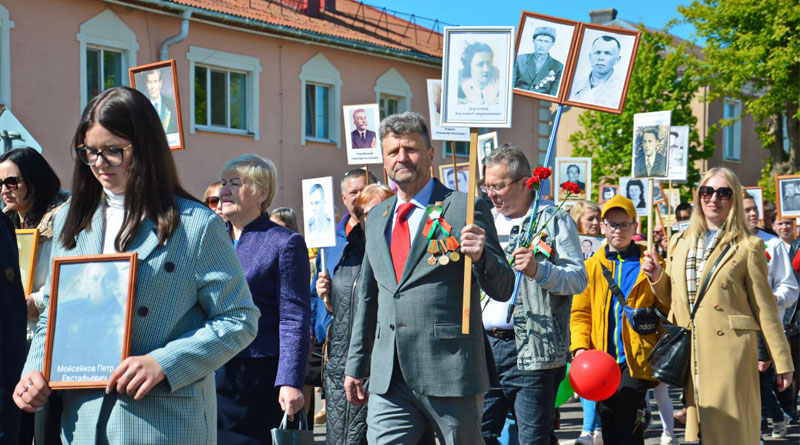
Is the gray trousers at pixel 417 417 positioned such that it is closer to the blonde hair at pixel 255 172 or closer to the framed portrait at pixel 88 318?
the blonde hair at pixel 255 172

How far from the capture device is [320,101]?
2609 cm

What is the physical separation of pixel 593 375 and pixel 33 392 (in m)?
3.84

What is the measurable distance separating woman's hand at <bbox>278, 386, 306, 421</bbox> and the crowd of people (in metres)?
0.01

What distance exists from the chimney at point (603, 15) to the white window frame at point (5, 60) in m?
35.7

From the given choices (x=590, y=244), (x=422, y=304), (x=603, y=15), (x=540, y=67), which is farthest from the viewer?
(x=603, y=15)

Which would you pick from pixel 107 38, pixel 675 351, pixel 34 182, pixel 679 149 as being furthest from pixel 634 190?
pixel 107 38

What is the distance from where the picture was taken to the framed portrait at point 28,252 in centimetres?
489

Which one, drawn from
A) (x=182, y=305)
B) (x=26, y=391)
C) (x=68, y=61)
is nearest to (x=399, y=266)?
(x=182, y=305)

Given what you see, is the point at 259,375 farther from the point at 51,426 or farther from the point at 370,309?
the point at 51,426

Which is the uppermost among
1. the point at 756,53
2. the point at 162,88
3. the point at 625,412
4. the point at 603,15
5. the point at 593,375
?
the point at 603,15

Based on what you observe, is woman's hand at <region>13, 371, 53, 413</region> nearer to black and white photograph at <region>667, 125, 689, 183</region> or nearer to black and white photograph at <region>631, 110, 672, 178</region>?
black and white photograph at <region>631, 110, 672, 178</region>

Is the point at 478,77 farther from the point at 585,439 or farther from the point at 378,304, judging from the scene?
the point at 585,439

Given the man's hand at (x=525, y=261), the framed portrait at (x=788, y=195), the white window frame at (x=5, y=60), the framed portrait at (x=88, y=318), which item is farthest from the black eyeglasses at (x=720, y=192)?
the white window frame at (x=5, y=60)

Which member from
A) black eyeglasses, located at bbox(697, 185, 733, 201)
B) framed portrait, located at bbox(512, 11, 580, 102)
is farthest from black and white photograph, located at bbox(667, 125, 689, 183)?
black eyeglasses, located at bbox(697, 185, 733, 201)
